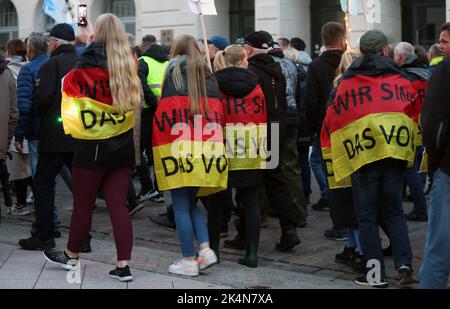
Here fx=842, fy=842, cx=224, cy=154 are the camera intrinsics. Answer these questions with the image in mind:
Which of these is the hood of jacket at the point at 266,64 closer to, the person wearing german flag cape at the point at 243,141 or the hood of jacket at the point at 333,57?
the person wearing german flag cape at the point at 243,141

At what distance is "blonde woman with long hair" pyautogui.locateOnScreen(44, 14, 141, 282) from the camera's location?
20.5 feet

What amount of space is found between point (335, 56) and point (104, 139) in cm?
290

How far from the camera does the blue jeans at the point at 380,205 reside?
6.16 meters

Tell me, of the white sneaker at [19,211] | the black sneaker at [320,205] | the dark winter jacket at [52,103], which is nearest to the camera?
the dark winter jacket at [52,103]

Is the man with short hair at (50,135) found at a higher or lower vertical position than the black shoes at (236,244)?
higher

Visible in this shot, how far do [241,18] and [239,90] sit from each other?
14.1 metres

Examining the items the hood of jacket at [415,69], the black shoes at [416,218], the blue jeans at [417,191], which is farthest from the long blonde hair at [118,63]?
the black shoes at [416,218]

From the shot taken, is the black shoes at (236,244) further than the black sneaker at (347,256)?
Yes

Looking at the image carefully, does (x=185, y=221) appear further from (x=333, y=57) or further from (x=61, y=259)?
(x=333, y=57)

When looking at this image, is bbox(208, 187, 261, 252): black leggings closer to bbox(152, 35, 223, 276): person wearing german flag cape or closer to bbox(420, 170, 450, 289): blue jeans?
bbox(152, 35, 223, 276): person wearing german flag cape

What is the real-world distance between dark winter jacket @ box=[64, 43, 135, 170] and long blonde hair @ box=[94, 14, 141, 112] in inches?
2.7

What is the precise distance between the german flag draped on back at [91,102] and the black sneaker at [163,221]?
258 cm

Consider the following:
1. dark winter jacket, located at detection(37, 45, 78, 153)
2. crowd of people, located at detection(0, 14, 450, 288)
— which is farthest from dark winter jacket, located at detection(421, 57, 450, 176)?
dark winter jacket, located at detection(37, 45, 78, 153)

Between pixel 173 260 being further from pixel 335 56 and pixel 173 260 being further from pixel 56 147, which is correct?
pixel 335 56
